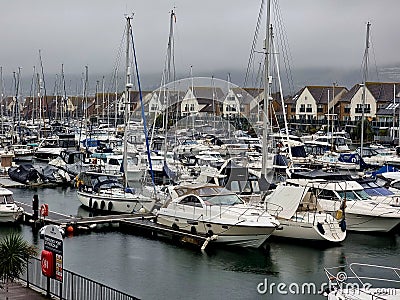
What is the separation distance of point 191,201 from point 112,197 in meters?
7.64

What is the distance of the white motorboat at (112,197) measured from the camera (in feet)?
121

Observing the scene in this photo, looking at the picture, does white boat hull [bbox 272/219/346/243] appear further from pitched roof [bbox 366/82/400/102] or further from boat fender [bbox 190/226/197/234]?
pitched roof [bbox 366/82/400/102]

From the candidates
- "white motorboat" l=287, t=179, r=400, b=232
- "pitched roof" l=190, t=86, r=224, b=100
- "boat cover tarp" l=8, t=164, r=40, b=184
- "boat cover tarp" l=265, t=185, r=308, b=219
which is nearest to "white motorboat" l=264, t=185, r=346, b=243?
"boat cover tarp" l=265, t=185, r=308, b=219

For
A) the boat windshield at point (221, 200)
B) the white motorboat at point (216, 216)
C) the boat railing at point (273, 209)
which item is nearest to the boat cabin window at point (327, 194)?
the boat railing at point (273, 209)

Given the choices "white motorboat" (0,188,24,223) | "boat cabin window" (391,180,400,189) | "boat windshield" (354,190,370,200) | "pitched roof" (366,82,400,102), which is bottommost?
"white motorboat" (0,188,24,223)

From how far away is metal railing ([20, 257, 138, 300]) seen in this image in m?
19.0

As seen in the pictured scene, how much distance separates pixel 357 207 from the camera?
3338cm

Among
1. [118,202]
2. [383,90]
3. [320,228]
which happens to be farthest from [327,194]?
[383,90]

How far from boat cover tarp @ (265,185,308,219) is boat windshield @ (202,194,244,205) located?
62.7 inches

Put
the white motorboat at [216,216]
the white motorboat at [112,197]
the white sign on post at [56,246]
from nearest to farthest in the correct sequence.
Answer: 1. the white sign on post at [56,246]
2. the white motorboat at [216,216]
3. the white motorboat at [112,197]

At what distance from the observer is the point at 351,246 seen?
102 ft

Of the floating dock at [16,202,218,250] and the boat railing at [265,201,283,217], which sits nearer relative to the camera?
the floating dock at [16,202,218,250]

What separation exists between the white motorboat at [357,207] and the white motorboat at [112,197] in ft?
29.0

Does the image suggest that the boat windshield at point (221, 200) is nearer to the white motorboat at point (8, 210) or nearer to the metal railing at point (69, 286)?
the white motorboat at point (8, 210)
